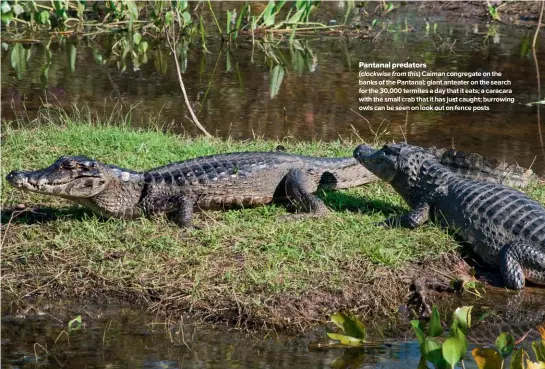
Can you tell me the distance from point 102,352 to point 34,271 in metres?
1.02

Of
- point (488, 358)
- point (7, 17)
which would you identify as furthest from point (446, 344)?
point (7, 17)

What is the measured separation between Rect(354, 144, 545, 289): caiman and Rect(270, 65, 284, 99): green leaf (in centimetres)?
422

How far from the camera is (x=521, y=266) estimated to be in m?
5.57

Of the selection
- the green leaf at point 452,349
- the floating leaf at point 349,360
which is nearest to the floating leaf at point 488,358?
the green leaf at point 452,349

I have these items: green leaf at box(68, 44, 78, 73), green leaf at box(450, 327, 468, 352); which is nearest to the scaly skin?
green leaf at box(450, 327, 468, 352)

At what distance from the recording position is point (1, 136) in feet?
24.8

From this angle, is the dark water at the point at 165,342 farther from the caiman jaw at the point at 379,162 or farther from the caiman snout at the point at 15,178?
the caiman jaw at the point at 379,162

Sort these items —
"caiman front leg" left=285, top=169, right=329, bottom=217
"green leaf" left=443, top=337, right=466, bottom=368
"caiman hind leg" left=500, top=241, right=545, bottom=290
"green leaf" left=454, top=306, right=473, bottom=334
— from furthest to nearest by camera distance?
"caiman front leg" left=285, top=169, right=329, bottom=217
"caiman hind leg" left=500, top=241, right=545, bottom=290
"green leaf" left=454, top=306, right=473, bottom=334
"green leaf" left=443, top=337, right=466, bottom=368

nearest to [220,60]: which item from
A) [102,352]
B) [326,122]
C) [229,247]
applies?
[326,122]

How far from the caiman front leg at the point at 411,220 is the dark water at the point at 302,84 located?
8.02 ft

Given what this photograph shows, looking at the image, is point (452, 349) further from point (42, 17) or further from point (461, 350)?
point (42, 17)

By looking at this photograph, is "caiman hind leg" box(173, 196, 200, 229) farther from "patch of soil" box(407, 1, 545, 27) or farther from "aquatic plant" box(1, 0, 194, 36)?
"patch of soil" box(407, 1, 545, 27)

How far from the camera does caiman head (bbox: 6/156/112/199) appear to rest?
5.73 metres

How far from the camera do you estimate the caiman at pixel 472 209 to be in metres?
5.58
